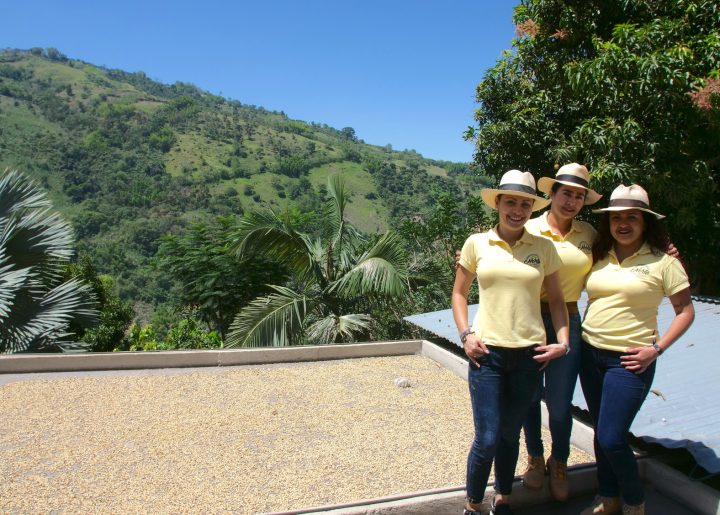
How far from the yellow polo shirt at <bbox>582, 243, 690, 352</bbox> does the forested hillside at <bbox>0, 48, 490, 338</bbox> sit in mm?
37253

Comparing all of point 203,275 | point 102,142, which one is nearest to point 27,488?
point 203,275

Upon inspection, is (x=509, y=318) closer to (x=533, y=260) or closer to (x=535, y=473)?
(x=533, y=260)

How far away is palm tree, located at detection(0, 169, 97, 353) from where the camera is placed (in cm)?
646

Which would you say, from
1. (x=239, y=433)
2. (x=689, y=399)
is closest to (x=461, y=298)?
(x=689, y=399)

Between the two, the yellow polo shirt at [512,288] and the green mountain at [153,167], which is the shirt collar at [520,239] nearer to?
the yellow polo shirt at [512,288]

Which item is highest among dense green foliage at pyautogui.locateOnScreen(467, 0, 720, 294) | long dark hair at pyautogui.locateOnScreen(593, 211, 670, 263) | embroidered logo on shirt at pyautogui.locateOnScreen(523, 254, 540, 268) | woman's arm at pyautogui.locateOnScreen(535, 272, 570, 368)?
dense green foliage at pyautogui.locateOnScreen(467, 0, 720, 294)

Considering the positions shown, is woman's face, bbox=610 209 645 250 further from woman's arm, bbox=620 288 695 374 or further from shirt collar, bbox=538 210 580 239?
woman's arm, bbox=620 288 695 374

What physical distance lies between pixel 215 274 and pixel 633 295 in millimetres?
9702

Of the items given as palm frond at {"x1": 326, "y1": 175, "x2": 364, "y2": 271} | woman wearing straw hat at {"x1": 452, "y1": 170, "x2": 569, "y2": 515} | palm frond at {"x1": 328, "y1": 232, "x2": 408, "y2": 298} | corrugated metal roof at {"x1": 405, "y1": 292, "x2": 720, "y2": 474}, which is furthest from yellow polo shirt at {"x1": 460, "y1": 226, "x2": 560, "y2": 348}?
palm frond at {"x1": 326, "y1": 175, "x2": 364, "y2": 271}

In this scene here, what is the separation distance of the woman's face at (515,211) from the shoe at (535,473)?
1381 mm

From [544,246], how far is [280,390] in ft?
12.0

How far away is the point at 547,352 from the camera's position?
2635mm

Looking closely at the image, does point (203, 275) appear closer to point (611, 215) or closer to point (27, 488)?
point (27, 488)

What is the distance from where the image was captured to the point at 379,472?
12.9 feet
